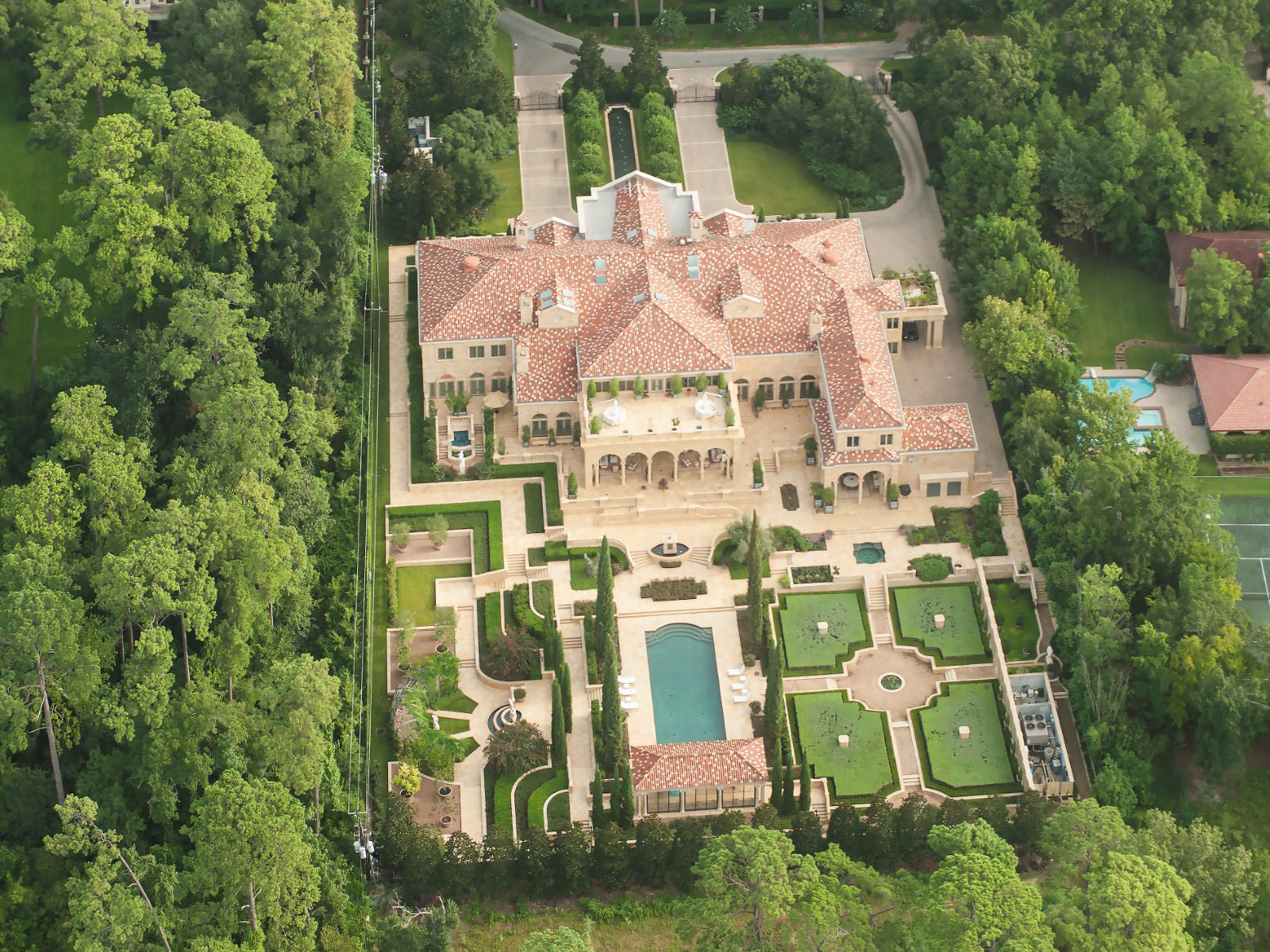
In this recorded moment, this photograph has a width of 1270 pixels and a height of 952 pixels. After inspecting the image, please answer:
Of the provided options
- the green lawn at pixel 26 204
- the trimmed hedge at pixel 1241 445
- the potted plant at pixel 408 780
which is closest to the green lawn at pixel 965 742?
the trimmed hedge at pixel 1241 445

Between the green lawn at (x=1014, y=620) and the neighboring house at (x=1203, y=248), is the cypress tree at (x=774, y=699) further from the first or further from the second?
the neighboring house at (x=1203, y=248)

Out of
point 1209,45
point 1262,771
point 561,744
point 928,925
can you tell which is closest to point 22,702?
point 561,744

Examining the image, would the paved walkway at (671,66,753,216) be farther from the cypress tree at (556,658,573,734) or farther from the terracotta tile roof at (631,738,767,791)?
the terracotta tile roof at (631,738,767,791)

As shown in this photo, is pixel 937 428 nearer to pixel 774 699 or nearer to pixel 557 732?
pixel 774 699

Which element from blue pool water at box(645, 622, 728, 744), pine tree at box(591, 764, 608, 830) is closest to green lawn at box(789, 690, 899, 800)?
blue pool water at box(645, 622, 728, 744)

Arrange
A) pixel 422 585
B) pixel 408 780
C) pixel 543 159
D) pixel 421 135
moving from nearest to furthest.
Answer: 1. pixel 408 780
2. pixel 422 585
3. pixel 543 159
4. pixel 421 135

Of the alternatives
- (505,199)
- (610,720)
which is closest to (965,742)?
(610,720)
